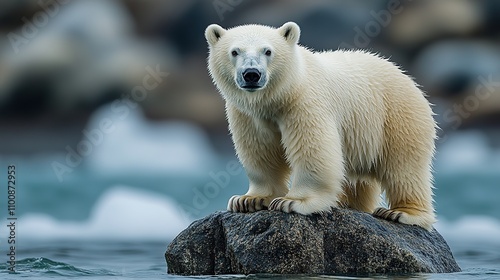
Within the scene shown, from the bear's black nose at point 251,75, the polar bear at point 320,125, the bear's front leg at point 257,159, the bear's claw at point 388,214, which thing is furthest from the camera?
the bear's claw at point 388,214

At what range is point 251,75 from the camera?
7.91 m

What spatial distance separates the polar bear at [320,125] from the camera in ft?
27.2

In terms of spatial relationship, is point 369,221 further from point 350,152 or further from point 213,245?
point 213,245

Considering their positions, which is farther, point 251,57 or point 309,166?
point 309,166

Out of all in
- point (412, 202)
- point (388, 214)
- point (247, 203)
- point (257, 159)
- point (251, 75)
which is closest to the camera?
point (251, 75)

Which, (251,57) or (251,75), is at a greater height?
(251,57)

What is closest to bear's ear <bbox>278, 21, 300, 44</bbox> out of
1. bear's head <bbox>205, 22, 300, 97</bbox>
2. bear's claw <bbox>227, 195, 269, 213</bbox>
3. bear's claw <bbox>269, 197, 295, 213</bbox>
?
bear's head <bbox>205, 22, 300, 97</bbox>

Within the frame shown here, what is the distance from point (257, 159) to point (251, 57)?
126 centimetres

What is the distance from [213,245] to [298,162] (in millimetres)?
1119

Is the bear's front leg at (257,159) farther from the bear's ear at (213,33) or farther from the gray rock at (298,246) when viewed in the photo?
the bear's ear at (213,33)

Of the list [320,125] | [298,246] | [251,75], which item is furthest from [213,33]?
[298,246]

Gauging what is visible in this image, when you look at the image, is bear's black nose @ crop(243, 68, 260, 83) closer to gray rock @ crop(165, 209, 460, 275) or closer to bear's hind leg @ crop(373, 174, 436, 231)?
gray rock @ crop(165, 209, 460, 275)

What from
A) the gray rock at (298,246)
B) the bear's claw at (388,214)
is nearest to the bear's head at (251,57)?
the gray rock at (298,246)

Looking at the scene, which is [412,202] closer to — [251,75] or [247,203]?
[247,203]
